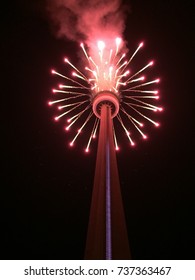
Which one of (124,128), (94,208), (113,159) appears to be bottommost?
(94,208)

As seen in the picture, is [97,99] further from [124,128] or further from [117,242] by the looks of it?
[117,242]

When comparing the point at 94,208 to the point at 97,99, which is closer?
the point at 94,208

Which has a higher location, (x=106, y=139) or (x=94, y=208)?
(x=106, y=139)

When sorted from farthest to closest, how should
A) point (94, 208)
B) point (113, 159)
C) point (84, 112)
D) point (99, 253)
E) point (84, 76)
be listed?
point (84, 112) → point (84, 76) → point (113, 159) → point (94, 208) → point (99, 253)

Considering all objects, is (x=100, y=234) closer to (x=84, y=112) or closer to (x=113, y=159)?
(x=113, y=159)
